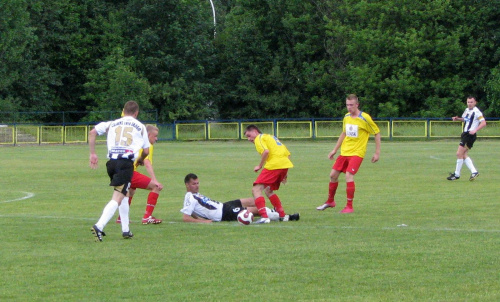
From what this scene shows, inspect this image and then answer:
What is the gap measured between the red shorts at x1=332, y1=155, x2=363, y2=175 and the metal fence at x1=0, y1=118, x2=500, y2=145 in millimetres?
38207

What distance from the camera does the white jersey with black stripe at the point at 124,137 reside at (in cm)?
988

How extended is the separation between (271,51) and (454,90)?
1668 centimetres

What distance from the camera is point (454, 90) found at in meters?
62.0

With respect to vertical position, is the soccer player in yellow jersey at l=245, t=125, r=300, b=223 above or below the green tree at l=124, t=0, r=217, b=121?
below

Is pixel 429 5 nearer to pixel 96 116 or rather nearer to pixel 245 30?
pixel 245 30

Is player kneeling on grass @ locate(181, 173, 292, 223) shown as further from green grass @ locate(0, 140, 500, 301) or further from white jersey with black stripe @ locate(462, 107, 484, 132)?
white jersey with black stripe @ locate(462, 107, 484, 132)

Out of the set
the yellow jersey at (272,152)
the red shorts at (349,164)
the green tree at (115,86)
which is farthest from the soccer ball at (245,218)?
the green tree at (115,86)

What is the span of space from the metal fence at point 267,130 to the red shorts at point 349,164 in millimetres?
38207

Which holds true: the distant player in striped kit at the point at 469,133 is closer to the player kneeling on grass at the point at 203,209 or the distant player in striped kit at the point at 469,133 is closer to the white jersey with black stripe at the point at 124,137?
the player kneeling on grass at the point at 203,209

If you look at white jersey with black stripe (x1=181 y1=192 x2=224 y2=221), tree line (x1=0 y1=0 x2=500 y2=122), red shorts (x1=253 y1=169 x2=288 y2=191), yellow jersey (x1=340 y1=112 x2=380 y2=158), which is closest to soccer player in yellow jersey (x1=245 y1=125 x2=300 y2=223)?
red shorts (x1=253 y1=169 x2=288 y2=191)

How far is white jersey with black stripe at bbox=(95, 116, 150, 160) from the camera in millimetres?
9883

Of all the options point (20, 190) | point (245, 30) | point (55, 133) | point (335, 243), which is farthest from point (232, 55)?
point (335, 243)

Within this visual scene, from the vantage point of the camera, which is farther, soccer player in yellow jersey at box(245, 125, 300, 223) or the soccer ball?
soccer player in yellow jersey at box(245, 125, 300, 223)

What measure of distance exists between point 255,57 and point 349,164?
186 feet
